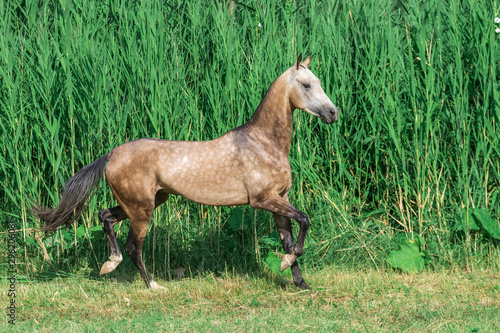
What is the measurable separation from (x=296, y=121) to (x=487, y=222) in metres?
2.06

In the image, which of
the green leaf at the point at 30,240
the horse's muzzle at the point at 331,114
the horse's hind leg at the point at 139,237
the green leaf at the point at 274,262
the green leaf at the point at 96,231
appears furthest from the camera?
the green leaf at the point at 30,240

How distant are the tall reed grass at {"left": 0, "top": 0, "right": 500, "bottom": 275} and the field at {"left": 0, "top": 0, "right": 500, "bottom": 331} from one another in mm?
20

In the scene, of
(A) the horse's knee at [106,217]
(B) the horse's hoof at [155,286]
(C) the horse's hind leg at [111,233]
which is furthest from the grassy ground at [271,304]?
(A) the horse's knee at [106,217]

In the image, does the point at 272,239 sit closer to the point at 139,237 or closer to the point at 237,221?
the point at 237,221

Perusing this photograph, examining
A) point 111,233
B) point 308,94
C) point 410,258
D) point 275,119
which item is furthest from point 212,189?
point 410,258

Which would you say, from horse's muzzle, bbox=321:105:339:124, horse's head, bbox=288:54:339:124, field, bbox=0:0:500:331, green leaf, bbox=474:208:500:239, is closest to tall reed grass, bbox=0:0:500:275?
field, bbox=0:0:500:331

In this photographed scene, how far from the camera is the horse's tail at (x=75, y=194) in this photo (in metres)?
5.37

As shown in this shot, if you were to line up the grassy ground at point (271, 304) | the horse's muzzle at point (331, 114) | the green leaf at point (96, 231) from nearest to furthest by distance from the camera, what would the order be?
1. the grassy ground at point (271, 304)
2. the horse's muzzle at point (331, 114)
3. the green leaf at point (96, 231)

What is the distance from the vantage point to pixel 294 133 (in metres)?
6.39

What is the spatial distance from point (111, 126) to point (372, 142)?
8.50ft

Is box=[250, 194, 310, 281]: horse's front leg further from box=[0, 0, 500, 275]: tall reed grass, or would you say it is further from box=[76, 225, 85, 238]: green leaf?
box=[76, 225, 85, 238]: green leaf

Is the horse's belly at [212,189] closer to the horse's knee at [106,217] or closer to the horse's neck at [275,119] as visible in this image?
the horse's neck at [275,119]

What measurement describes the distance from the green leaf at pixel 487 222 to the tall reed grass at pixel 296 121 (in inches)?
5.9

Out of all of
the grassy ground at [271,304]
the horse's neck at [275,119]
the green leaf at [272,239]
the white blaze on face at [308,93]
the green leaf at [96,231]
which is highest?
the white blaze on face at [308,93]
